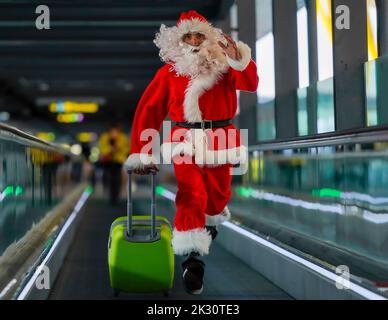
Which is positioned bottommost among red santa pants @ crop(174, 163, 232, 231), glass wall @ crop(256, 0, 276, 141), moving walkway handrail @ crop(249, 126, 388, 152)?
red santa pants @ crop(174, 163, 232, 231)

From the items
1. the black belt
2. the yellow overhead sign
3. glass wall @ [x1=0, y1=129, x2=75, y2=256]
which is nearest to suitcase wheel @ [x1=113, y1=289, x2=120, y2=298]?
glass wall @ [x1=0, y1=129, x2=75, y2=256]

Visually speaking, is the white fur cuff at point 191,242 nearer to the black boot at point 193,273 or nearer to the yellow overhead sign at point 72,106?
the black boot at point 193,273

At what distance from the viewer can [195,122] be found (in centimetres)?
453

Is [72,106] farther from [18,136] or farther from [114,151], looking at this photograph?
[18,136]

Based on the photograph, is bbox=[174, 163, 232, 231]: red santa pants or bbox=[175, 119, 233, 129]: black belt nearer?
bbox=[174, 163, 232, 231]: red santa pants

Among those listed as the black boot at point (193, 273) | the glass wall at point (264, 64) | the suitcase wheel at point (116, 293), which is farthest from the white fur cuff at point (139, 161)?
the glass wall at point (264, 64)

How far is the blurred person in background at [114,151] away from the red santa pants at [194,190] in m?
7.65

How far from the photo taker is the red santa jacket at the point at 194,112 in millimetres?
4484

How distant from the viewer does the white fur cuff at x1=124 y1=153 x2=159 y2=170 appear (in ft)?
14.6

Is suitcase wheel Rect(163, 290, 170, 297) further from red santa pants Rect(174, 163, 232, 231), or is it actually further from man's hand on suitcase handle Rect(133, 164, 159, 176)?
man's hand on suitcase handle Rect(133, 164, 159, 176)

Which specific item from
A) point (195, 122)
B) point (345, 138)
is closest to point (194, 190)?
point (195, 122)

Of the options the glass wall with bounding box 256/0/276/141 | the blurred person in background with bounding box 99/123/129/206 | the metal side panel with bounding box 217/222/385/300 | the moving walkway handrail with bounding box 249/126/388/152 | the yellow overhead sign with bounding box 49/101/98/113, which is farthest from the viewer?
the yellow overhead sign with bounding box 49/101/98/113

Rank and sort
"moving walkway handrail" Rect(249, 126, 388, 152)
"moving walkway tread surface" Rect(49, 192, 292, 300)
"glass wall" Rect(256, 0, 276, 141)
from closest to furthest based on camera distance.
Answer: "moving walkway handrail" Rect(249, 126, 388, 152), "moving walkway tread surface" Rect(49, 192, 292, 300), "glass wall" Rect(256, 0, 276, 141)

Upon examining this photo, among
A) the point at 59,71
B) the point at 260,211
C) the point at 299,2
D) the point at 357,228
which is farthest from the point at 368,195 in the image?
the point at 59,71
